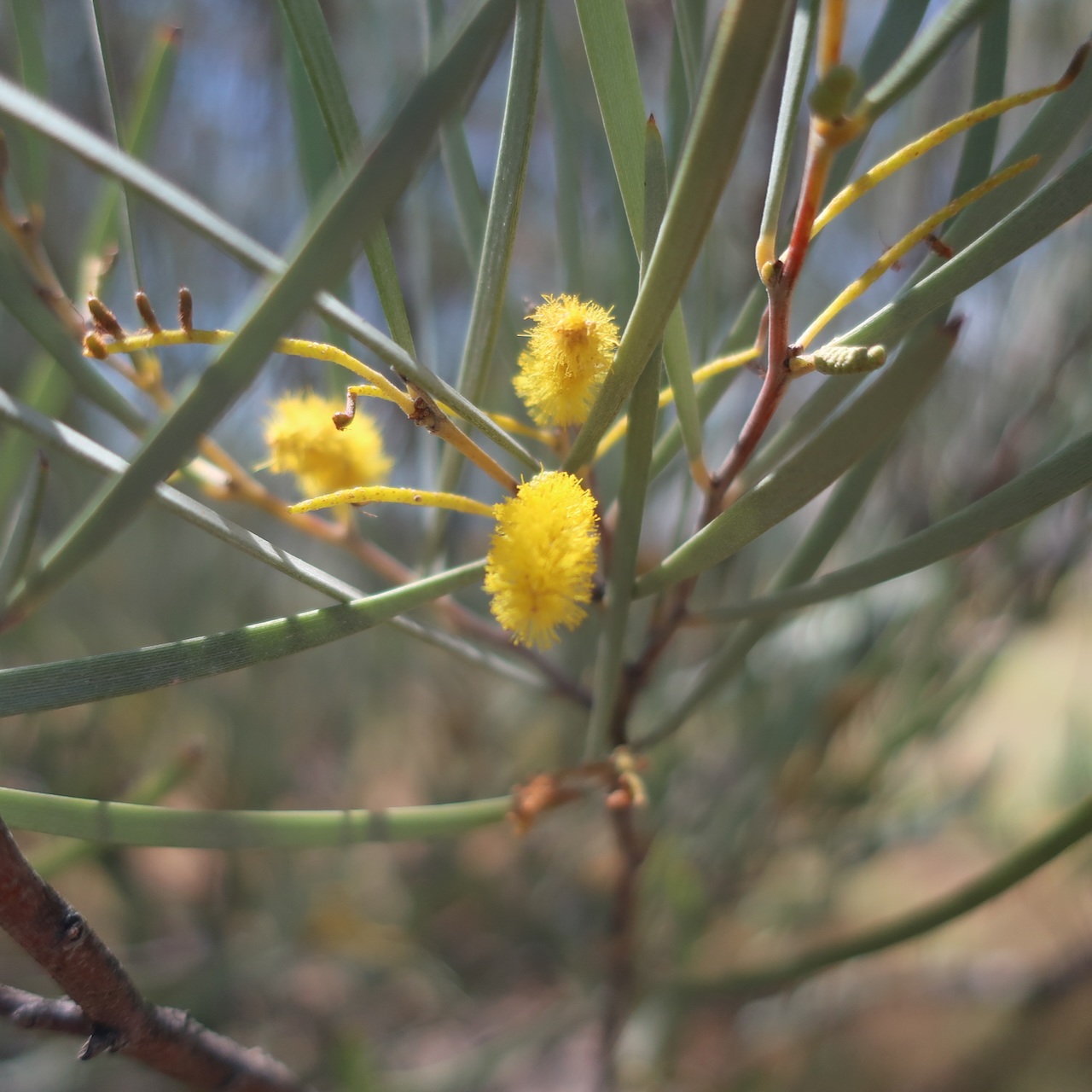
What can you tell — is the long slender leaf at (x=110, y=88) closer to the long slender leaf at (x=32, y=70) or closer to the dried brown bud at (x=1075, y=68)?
the long slender leaf at (x=32, y=70)

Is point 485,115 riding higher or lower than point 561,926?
higher

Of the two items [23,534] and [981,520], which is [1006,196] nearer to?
[981,520]

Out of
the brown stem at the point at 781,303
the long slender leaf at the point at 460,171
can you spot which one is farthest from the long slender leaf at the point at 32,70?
the brown stem at the point at 781,303

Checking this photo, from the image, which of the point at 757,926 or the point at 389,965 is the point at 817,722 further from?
the point at 389,965

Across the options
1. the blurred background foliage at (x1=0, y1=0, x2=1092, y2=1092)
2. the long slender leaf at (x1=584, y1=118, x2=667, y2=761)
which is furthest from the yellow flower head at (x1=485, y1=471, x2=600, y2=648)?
the blurred background foliage at (x1=0, y1=0, x2=1092, y2=1092)

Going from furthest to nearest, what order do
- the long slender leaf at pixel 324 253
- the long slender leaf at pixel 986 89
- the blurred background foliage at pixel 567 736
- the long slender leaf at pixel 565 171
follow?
the blurred background foliage at pixel 567 736 < the long slender leaf at pixel 565 171 < the long slender leaf at pixel 986 89 < the long slender leaf at pixel 324 253

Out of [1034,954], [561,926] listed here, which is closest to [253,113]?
[561,926]

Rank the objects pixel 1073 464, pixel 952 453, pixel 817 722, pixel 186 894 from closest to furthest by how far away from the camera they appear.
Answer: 1. pixel 1073 464
2. pixel 817 722
3. pixel 952 453
4. pixel 186 894
